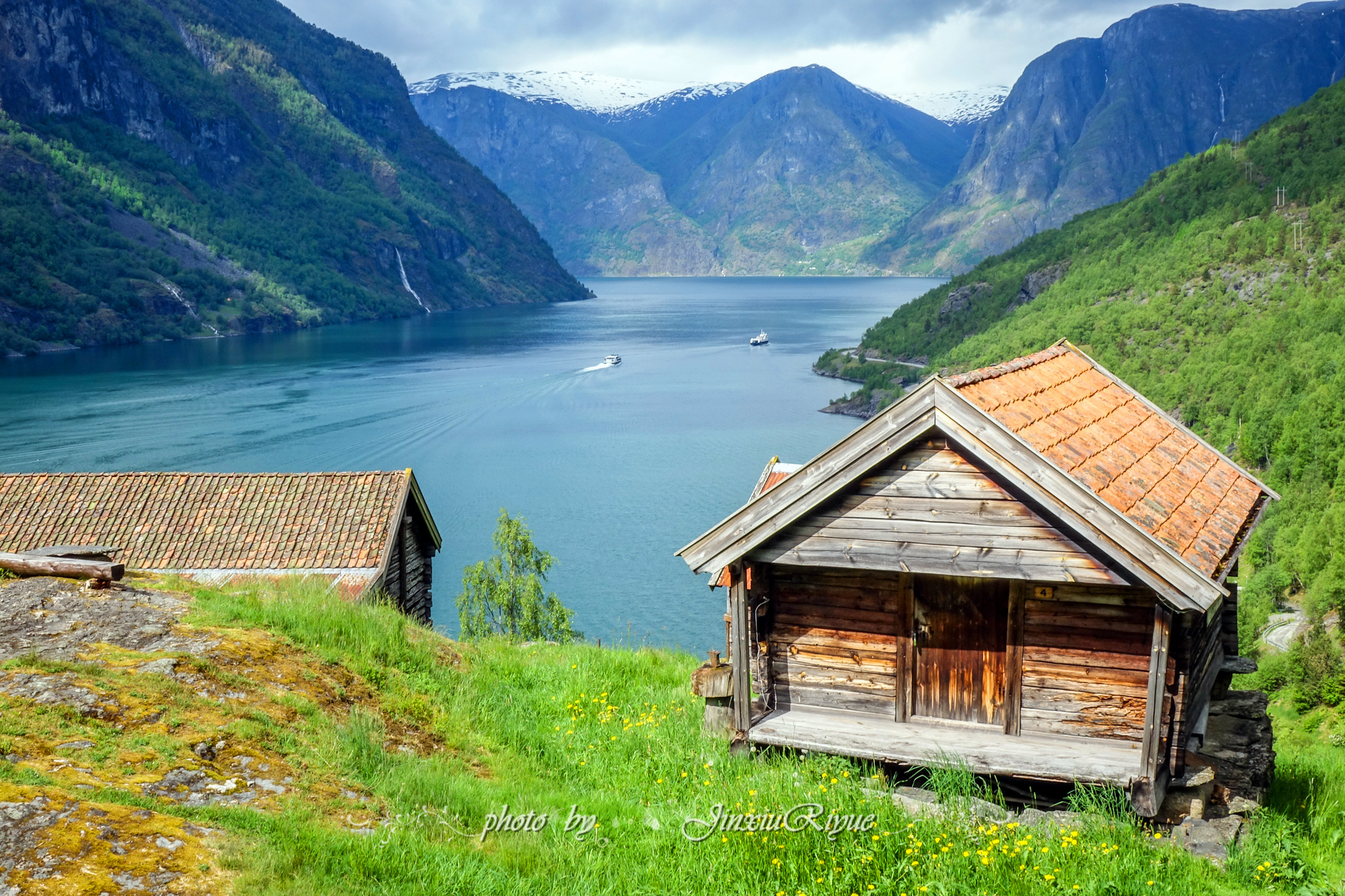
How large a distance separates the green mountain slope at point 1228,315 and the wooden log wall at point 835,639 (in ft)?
126

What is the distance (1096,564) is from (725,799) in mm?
4040

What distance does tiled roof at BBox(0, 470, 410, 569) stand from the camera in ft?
67.4

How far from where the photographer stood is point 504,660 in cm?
1355

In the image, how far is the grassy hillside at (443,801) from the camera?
6902 mm

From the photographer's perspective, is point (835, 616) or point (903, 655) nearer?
point (903, 655)

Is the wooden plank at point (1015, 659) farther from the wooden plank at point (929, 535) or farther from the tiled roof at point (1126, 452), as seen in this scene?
the tiled roof at point (1126, 452)

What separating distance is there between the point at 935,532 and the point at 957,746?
6.84 ft

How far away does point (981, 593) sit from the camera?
10258 mm

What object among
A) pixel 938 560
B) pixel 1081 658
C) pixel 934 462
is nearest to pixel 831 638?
pixel 938 560

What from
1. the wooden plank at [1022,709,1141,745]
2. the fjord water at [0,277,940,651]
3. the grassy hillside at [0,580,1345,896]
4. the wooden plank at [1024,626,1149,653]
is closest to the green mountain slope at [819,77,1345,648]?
the fjord water at [0,277,940,651]

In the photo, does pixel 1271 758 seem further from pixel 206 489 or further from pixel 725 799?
pixel 206 489

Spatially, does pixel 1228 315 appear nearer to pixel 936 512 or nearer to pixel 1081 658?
pixel 1081 658

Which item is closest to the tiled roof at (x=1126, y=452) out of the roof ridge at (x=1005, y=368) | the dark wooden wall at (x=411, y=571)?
the roof ridge at (x=1005, y=368)

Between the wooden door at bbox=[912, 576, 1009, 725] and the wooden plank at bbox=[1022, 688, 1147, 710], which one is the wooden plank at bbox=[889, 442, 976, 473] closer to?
the wooden door at bbox=[912, 576, 1009, 725]
